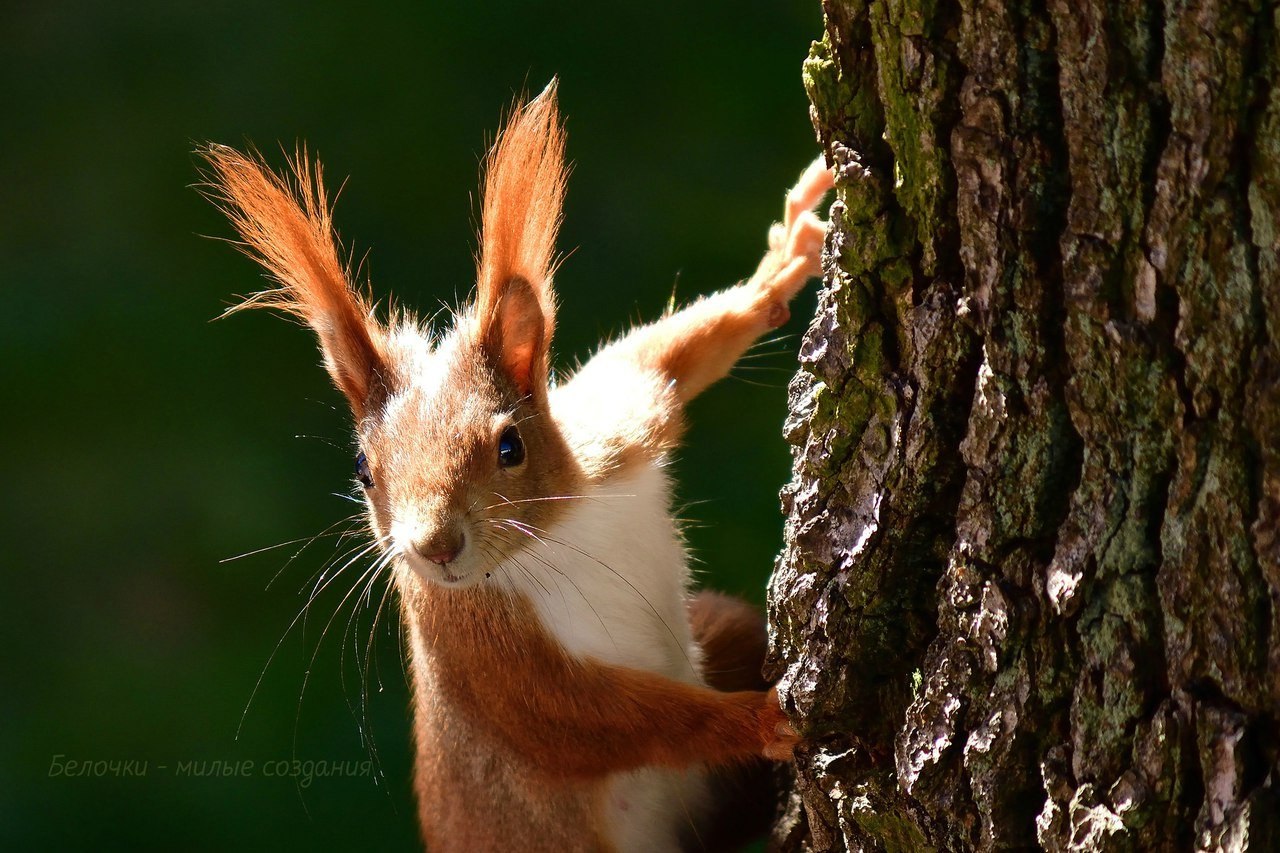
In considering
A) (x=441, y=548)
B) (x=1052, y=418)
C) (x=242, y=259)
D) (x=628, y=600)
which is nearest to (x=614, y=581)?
(x=628, y=600)

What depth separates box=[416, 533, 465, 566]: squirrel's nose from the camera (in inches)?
60.0

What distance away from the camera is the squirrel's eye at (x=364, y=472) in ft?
5.65

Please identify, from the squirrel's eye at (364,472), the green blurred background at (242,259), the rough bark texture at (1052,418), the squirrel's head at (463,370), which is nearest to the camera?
the rough bark texture at (1052,418)

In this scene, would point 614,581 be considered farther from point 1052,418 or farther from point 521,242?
point 1052,418

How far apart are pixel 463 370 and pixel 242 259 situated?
1.65 metres

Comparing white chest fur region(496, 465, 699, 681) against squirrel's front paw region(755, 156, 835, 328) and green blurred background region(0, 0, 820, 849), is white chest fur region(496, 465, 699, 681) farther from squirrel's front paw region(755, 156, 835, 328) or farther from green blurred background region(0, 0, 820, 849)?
green blurred background region(0, 0, 820, 849)

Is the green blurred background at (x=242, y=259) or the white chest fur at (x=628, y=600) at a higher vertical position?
the green blurred background at (x=242, y=259)

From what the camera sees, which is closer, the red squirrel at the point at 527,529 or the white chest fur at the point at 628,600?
the red squirrel at the point at 527,529

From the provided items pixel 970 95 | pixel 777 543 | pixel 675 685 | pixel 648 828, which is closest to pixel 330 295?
Result: pixel 675 685

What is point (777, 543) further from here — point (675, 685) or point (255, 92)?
point (255, 92)

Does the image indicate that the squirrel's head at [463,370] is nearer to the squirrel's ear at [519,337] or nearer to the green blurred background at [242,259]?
the squirrel's ear at [519,337]

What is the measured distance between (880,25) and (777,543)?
6.76ft

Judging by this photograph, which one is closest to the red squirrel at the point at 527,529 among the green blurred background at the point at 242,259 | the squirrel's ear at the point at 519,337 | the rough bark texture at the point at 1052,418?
the squirrel's ear at the point at 519,337

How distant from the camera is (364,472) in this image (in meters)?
1.73
